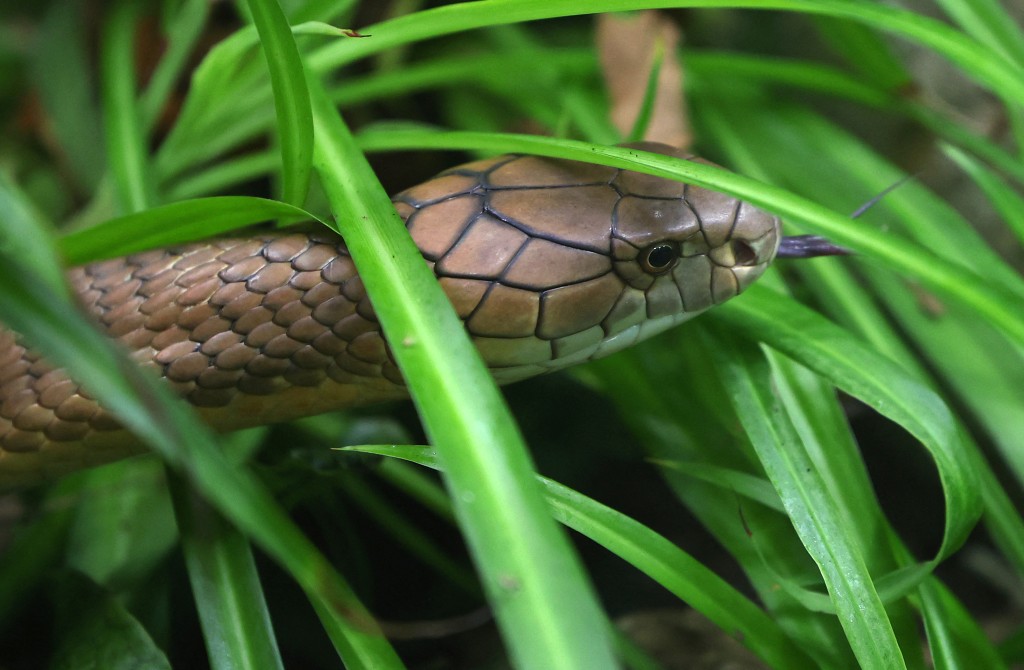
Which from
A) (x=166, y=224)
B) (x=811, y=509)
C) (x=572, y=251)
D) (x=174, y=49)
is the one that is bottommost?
(x=811, y=509)

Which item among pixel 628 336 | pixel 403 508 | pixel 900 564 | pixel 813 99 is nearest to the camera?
pixel 900 564

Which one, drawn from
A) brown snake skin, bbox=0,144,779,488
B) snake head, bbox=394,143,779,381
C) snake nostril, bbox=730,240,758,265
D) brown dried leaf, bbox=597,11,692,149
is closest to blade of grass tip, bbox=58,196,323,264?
brown snake skin, bbox=0,144,779,488

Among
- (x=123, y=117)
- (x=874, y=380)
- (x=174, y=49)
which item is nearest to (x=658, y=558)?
(x=874, y=380)

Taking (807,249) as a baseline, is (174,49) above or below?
above

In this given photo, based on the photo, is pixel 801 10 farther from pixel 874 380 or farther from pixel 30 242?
pixel 30 242

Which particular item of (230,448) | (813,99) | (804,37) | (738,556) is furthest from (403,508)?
(804,37)

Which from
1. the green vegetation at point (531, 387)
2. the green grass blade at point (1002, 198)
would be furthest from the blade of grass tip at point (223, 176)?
the green grass blade at point (1002, 198)

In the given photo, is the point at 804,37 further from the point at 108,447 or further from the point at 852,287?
the point at 108,447
